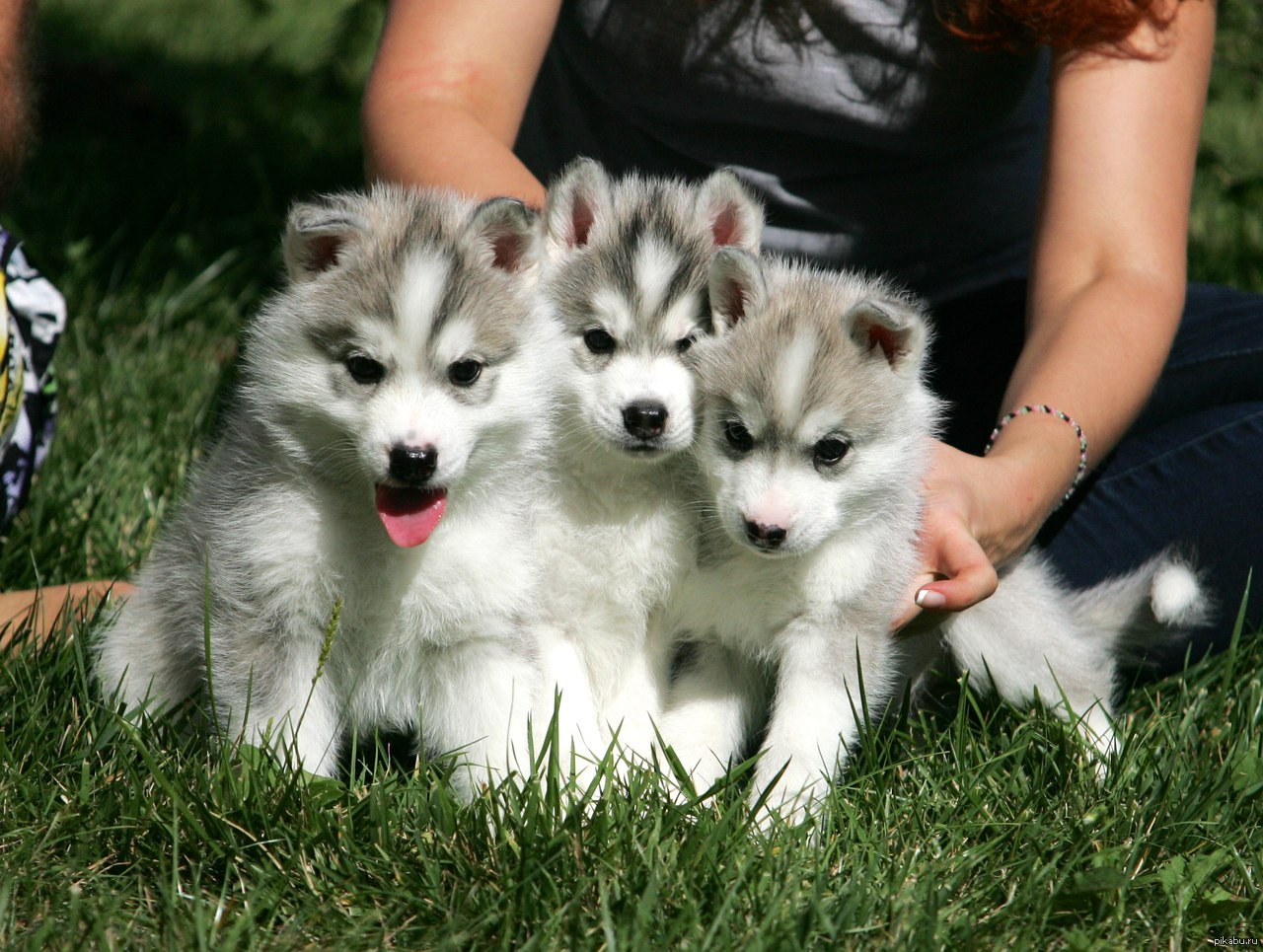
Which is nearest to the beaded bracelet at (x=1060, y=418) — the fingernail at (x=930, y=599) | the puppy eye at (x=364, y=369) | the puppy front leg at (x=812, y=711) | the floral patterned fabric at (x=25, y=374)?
the fingernail at (x=930, y=599)

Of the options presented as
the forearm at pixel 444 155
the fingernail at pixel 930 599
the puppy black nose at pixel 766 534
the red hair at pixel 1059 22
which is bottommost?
the fingernail at pixel 930 599

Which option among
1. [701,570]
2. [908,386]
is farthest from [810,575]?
[908,386]

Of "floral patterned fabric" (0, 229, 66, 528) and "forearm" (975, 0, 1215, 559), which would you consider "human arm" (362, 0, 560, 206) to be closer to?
"floral patterned fabric" (0, 229, 66, 528)

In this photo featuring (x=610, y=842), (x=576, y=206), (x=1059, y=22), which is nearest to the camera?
(x=610, y=842)

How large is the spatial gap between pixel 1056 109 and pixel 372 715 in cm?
253

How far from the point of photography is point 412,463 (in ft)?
7.98

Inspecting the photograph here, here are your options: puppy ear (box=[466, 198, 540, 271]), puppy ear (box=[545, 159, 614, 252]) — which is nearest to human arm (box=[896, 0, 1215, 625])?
puppy ear (box=[545, 159, 614, 252])

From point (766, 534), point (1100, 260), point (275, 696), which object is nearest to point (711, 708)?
point (766, 534)

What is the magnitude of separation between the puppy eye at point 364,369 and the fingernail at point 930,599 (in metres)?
1.32

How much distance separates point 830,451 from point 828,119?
4.75ft

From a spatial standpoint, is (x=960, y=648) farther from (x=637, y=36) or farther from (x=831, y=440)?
(x=637, y=36)

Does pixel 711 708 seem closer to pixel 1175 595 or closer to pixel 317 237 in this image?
pixel 1175 595

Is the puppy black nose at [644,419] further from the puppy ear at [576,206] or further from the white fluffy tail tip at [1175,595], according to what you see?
the white fluffy tail tip at [1175,595]

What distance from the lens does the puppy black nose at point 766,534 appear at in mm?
2693
